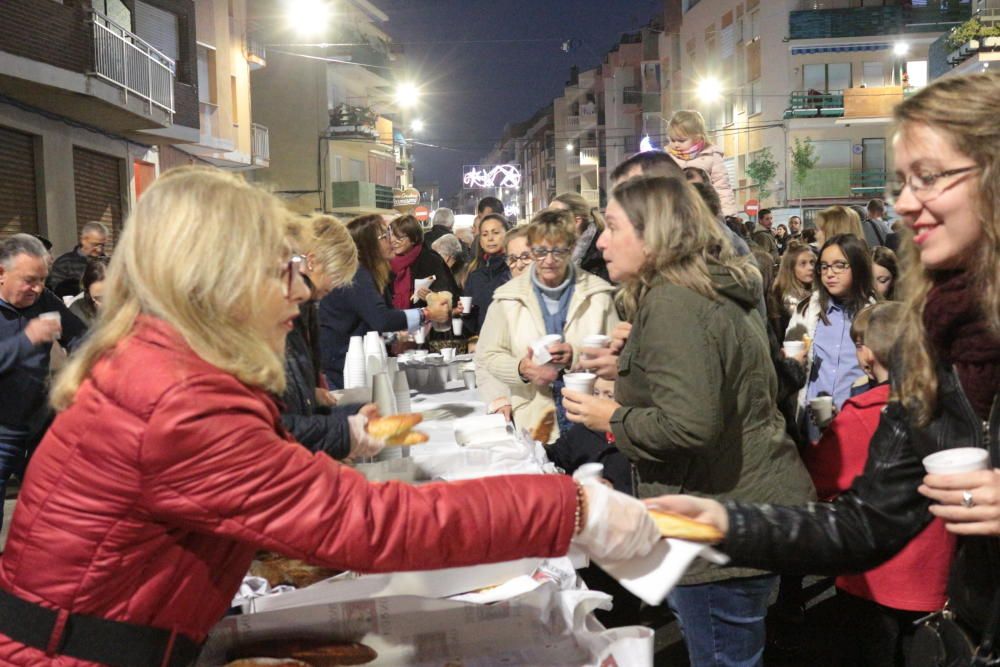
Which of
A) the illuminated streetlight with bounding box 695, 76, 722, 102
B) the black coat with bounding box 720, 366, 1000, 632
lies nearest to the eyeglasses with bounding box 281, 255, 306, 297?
the black coat with bounding box 720, 366, 1000, 632

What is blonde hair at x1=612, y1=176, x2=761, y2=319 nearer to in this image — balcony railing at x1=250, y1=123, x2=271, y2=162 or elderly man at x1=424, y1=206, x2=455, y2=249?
elderly man at x1=424, y1=206, x2=455, y2=249

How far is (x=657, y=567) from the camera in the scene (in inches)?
75.9

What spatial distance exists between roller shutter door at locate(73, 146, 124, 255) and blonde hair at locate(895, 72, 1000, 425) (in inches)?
690

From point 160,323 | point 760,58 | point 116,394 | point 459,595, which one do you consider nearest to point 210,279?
point 160,323

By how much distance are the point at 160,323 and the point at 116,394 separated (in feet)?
0.52

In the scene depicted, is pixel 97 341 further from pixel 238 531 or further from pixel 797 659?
pixel 797 659

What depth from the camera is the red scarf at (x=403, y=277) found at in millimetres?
9414

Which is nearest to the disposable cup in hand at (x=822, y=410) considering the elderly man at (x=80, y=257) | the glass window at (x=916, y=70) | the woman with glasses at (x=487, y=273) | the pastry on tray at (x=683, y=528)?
the pastry on tray at (x=683, y=528)

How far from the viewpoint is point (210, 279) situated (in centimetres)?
175

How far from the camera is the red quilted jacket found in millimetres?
1646

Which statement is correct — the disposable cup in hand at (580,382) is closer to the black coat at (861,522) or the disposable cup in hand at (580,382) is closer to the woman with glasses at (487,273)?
the black coat at (861,522)

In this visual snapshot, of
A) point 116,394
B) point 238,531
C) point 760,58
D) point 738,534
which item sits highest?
point 760,58

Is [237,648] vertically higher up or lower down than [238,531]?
lower down

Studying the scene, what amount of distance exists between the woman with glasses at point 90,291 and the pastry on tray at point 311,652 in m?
5.72
